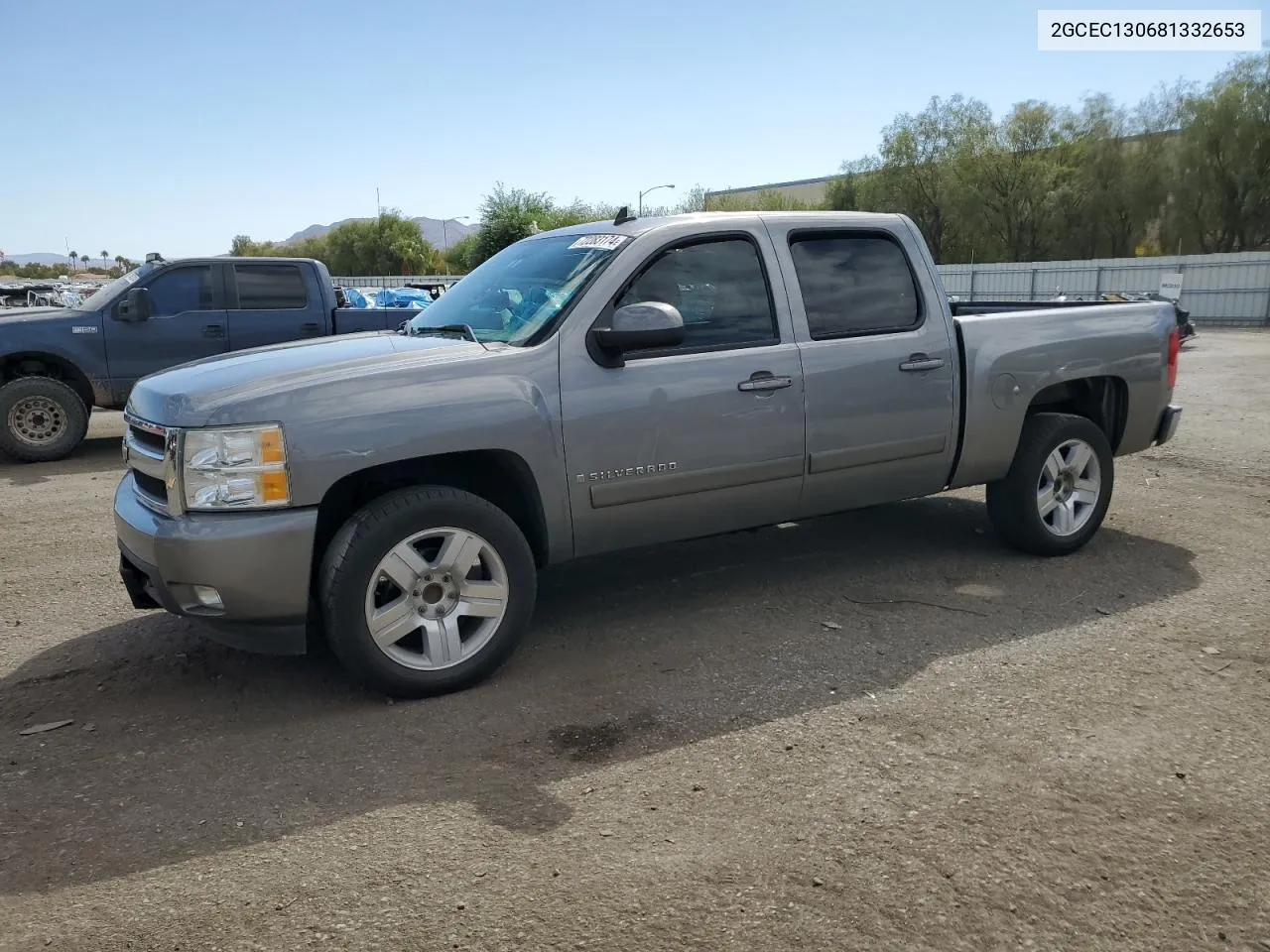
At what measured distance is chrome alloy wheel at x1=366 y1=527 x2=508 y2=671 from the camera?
4016 millimetres

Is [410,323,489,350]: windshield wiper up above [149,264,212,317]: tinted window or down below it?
below

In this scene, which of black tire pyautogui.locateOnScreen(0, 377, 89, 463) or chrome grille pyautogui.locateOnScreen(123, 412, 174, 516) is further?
black tire pyautogui.locateOnScreen(0, 377, 89, 463)

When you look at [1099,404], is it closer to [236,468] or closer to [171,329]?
[236,468]

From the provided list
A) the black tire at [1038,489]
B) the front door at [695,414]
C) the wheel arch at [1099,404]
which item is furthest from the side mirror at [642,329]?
the wheel arch at [1099,404]

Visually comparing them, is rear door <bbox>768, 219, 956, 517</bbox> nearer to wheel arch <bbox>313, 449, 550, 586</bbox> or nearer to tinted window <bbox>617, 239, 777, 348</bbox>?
tinted window <bbox>617, 239, 777, 348</bbox>

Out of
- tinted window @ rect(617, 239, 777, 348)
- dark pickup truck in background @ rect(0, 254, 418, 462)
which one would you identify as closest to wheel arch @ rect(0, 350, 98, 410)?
dark pickup truck in background @ rect(0, 254, 418, 462)

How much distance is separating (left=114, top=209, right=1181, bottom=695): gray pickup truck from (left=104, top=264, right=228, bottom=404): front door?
650 centimetres

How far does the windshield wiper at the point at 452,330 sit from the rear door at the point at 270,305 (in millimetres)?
6631

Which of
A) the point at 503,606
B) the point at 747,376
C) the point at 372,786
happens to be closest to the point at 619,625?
the point at 503,606

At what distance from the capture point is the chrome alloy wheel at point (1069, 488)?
5.85 meters

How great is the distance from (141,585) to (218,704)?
58 cm

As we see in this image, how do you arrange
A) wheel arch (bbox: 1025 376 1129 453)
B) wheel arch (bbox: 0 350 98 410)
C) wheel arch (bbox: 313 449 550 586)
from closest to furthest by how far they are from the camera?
wheel arch (bbox: 313 449 550 586) → wheel arch (bbox: 1025 376 1129 453) → wheel arch (bbox: 0 350 98 410)

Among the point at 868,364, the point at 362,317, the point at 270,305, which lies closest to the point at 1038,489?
the point at 868,364

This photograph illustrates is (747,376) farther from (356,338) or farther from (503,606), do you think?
(356,338)
